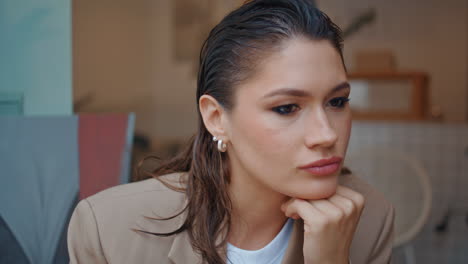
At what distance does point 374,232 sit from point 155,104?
379 centimetres

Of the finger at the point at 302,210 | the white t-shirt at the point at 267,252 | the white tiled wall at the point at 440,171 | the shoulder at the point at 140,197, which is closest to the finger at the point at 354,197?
the finger at the point at 302,210

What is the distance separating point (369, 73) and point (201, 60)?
2.89 meters

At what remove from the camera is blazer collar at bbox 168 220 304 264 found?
47.9 inches

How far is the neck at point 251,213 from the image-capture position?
4.31 feet

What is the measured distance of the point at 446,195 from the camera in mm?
3377

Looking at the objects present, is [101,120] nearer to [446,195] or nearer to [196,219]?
[196,219]

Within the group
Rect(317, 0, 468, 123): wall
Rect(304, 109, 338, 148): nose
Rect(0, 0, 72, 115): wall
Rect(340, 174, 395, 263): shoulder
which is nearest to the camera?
Rect(304, 109, 338, 148): nose

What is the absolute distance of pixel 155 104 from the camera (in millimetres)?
4965

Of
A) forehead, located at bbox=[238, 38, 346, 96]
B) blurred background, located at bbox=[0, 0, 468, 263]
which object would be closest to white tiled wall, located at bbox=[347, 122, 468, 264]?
blurred background, located at bbox=[0, 0, 468, 263]

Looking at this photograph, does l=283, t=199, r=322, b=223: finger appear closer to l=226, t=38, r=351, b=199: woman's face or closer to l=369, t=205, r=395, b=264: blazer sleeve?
l=226, t=38, r=351, b=199: woman's face

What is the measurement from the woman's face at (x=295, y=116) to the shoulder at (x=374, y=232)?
350 mm

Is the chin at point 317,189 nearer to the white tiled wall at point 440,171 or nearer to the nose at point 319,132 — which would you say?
the nose at point 319,132

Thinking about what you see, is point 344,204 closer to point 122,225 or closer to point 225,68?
point 225,68

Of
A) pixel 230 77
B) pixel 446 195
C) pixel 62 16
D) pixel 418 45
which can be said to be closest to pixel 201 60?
pixel 230 77
